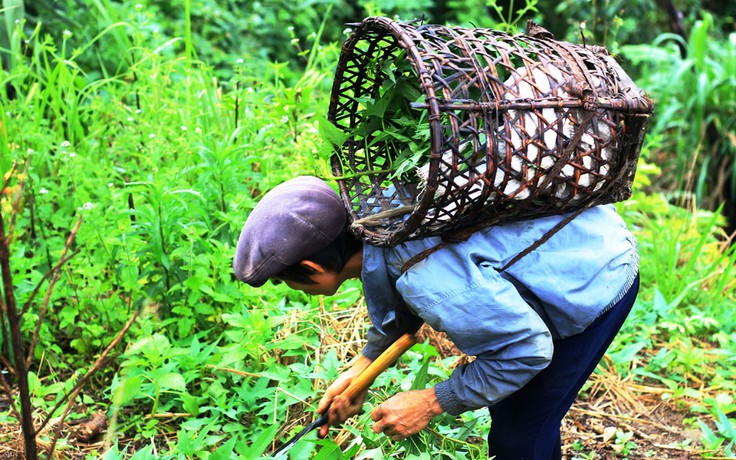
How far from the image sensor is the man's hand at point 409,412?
1.93m

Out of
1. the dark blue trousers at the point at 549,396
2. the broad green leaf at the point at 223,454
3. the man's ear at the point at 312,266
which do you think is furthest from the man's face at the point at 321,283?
the dark blue trousers at the point at 549,396

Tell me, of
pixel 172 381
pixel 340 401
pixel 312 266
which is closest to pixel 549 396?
pixel 340 401

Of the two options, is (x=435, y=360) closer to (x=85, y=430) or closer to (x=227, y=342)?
(x=227, y=342)

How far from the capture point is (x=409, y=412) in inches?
76.7

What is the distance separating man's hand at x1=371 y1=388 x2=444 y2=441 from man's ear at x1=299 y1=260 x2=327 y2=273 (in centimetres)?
38

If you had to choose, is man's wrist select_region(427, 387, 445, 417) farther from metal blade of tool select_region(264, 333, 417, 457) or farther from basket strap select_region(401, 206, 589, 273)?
basket strap select_region(401, 206, 589, 273)

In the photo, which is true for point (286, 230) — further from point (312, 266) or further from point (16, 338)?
point (16, 338)

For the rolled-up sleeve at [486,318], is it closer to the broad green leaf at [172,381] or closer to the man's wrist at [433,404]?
the man's wrist at [433,404]

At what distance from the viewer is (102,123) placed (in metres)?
3.56

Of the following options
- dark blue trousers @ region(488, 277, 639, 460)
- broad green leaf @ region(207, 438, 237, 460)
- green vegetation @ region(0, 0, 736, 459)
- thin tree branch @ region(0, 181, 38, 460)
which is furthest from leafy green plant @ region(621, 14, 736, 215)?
thin tree branch @ region(0, 181, 38, 460)

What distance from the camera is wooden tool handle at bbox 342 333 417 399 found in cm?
212

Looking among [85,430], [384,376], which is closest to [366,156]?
[384,376]

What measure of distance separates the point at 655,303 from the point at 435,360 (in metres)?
1.16

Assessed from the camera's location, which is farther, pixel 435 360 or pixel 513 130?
pixel 435 360
